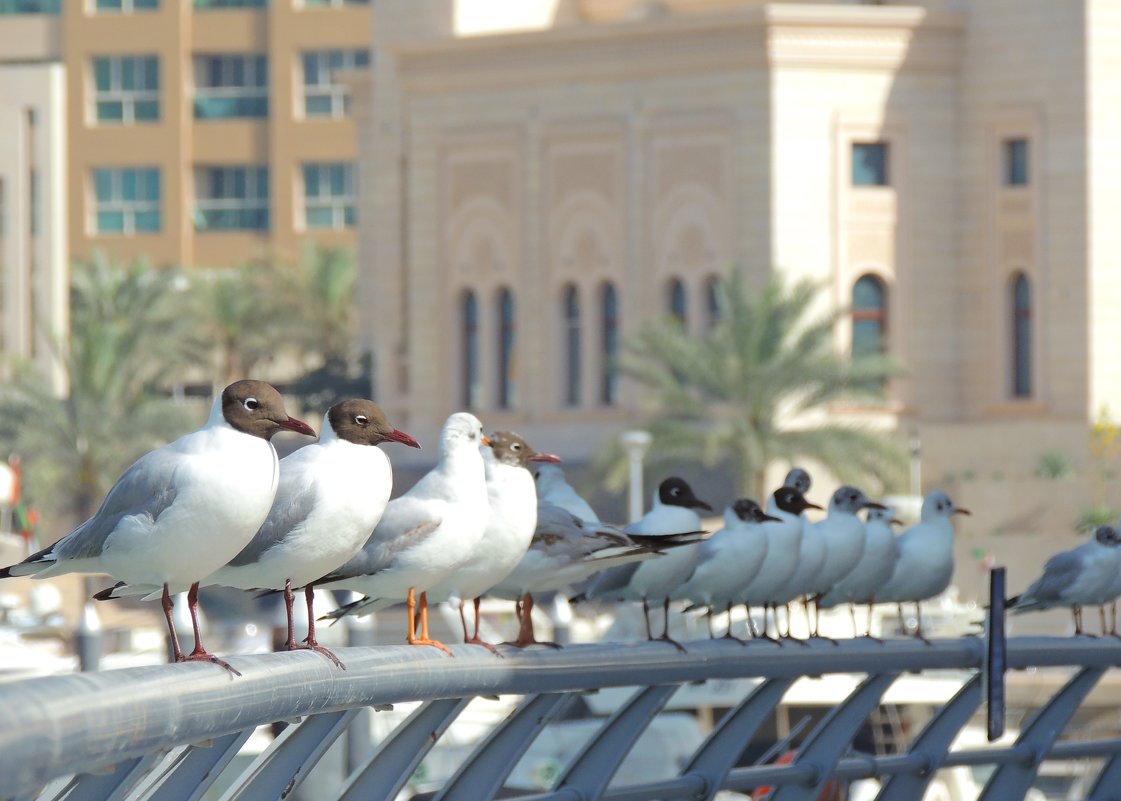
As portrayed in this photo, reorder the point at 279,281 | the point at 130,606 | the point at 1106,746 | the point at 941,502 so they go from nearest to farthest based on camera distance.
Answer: the point at 1106,746 < the point at 941,502 < the point at 130,606 < the point at 279,281

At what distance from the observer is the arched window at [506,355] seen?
5122cm

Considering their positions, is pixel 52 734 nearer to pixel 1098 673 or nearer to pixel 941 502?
pixel 1098 673

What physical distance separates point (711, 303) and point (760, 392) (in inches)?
314

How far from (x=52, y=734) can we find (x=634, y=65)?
147 ft

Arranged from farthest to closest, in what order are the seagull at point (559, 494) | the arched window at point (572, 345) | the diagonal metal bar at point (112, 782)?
the arched window at point (572, 345) < the seagull at point (559, 494) < the diagonal metal bar at point (112, 782)

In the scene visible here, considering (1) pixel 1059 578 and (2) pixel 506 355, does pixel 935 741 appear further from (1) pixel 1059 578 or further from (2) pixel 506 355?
(2) pixel 506 355

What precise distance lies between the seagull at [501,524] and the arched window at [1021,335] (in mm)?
40564

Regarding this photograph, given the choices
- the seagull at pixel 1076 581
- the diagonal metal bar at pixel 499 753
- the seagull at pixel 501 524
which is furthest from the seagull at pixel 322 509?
the seagull at pixel 1076 581

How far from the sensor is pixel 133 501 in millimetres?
6738

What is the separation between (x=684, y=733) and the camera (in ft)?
105

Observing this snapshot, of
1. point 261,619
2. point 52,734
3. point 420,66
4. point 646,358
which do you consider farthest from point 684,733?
point 52,734

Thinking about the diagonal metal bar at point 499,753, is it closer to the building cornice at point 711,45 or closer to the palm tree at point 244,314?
the building cornice at point 711,45

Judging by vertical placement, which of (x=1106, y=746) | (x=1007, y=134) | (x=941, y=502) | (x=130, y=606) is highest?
(x=1007, y=134)

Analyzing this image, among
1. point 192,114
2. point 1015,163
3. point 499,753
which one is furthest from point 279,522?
point 192,114
